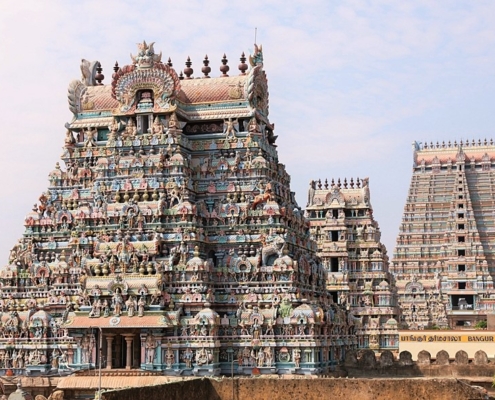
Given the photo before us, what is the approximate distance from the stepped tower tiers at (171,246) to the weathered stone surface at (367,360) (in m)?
1.33

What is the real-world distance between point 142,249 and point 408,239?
53.9 m

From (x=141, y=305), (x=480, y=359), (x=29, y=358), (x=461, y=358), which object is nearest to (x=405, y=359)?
(x=461, y=358)

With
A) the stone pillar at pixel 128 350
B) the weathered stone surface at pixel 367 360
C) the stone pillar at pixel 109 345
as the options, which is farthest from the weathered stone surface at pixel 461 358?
the stone pillar at pixel 109 345

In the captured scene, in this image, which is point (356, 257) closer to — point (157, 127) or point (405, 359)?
point (405, 359)

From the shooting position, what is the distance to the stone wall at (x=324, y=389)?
140ft

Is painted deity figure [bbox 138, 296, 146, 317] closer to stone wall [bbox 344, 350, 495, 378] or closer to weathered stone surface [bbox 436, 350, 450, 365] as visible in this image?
stone wall [bbox 344, 350, 495, 378]

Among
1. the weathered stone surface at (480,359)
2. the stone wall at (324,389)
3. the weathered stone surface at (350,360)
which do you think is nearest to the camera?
the stone wall at (324,389)

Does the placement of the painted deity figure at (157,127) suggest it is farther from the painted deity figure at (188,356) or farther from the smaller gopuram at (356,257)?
the smaller gopuram at (356,257)

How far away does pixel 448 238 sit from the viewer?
102 metres

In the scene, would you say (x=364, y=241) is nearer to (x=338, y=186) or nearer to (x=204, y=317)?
(x=338, y=186)

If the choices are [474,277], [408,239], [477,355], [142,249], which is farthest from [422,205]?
[142,249]

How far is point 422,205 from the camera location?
105 metres

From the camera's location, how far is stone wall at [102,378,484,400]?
4259cm

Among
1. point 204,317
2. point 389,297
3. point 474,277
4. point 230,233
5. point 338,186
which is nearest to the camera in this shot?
point 204,317
